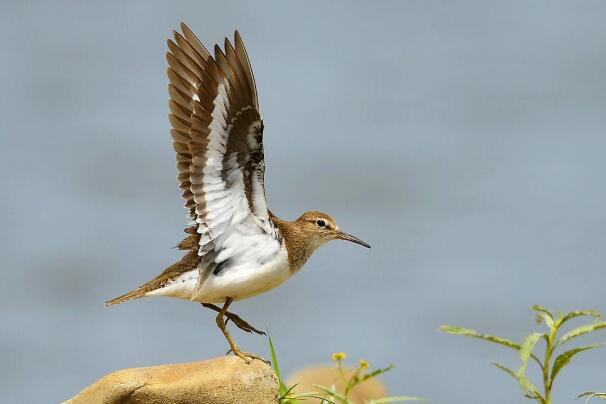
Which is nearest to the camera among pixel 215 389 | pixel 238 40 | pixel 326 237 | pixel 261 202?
pixel 215 389

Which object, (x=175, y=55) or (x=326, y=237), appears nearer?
(x=175, y=55)

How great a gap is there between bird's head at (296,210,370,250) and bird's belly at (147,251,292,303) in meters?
0.65

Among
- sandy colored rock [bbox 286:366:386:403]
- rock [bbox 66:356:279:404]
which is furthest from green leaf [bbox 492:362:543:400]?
sandy colored rock [bbox 286:366:386:403]

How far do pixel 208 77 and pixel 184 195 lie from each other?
916mm

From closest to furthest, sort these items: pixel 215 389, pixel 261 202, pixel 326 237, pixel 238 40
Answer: pixel 215 389
pixel 238 40
pixel 261 202
pixel 326 237

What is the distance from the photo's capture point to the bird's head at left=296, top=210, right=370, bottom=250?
316 inches

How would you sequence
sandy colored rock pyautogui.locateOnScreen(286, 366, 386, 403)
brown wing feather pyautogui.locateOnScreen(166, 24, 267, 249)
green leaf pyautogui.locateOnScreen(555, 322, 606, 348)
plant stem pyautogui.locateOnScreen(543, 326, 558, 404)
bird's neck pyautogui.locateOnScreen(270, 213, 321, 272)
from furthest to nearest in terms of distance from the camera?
sandy colored rock pyautogui.locateOnScreen(286, 366, 386, 403)
bird's neck pyautogui.locateOnScreen(270, 213, 321, 272)
brown wing feather pyautogui.locateOnScreen(166, 24, 267, 249)
plant stem pyautogui.locateOnScreen(543, 326, 558, 404)
green leaf pyautogui.locateOnScreen(555, 322, 606, 348)

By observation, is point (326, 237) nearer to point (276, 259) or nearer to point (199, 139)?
point (276, 259)

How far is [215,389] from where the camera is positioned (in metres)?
6.52

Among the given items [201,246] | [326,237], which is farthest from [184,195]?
[326,237]

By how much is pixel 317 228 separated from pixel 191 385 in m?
2.11

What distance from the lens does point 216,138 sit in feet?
24.0

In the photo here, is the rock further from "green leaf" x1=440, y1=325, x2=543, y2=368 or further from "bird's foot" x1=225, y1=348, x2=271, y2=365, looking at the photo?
"green leaf" x1=440, y1=325, x2=543, y2=368

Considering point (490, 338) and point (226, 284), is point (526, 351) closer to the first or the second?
point (490, 338)
